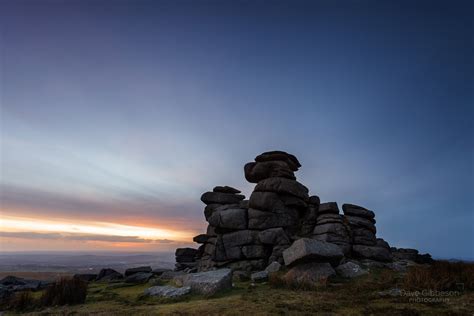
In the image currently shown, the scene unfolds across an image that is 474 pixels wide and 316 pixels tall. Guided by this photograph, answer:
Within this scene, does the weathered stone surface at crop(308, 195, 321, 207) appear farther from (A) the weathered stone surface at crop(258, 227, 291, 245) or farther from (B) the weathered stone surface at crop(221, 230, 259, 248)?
(B) the weathered stone surface at crop(221, 230, 259, 248)

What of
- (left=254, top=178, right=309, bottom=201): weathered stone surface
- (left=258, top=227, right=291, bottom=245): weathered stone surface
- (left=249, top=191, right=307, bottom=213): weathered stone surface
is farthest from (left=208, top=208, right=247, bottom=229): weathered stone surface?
(left=254, top=178, right=309, bottom=201): weathered stone surface

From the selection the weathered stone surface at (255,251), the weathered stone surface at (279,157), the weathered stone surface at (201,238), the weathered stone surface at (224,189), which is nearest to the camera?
the weathered stone surface at (255,251)

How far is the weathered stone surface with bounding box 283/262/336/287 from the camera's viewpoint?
17.7 meters

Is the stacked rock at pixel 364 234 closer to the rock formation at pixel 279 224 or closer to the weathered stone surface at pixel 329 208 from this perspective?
the rock formation at pixel 279 224

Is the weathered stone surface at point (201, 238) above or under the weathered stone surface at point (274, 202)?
under

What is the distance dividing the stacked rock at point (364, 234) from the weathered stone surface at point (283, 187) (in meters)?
6.13

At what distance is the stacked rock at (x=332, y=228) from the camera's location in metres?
29.9

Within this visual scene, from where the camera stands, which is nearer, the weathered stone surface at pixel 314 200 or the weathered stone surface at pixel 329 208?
the weathered stone surface at pixel 329 208

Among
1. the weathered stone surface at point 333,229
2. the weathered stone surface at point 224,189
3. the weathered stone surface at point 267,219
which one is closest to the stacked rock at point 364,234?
the weathered stone surface at point 333,229

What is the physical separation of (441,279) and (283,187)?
19.6 metres

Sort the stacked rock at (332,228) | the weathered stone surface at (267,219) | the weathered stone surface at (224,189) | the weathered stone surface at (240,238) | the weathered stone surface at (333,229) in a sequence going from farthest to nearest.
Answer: the weathered stone surface at (224,189)
the weathered stone surface at (267,219)
the weathered stone surface at (333,229)
the weathered stone surface at (240,238)
the stacked rock at (332,228)

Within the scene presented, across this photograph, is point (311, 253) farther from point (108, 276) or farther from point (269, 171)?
point (108, 276)

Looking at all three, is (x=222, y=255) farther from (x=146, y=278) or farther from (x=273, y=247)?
(x=146, y=278)

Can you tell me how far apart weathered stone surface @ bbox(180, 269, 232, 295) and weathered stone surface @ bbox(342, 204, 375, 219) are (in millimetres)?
22396
